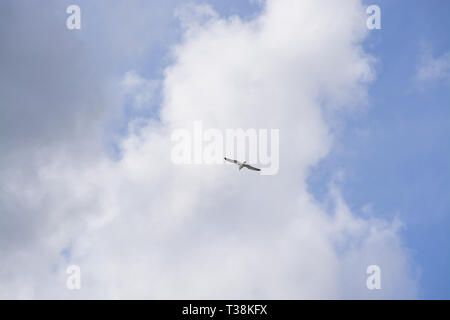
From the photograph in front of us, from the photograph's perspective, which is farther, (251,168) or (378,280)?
(251,168)
